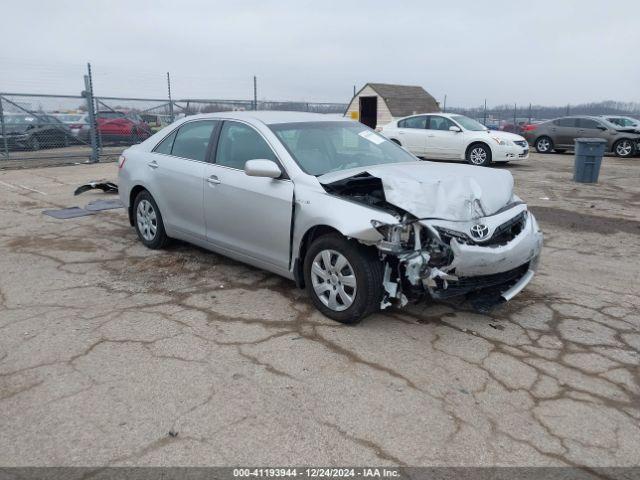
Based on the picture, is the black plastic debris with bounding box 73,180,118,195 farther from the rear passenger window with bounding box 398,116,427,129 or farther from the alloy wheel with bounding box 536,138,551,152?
the alloy wheel with bounding box 536,138,551,152

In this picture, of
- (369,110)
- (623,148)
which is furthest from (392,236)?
(369,110)

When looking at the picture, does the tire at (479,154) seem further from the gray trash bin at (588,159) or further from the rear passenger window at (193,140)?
the rear passenger window at (193,140)

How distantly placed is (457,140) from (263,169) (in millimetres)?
11509

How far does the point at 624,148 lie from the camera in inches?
712

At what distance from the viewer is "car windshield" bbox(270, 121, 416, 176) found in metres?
4.65

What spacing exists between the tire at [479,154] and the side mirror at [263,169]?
11.2 metres

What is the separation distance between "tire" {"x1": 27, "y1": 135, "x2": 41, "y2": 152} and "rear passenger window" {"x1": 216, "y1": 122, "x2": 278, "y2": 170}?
13.5 m

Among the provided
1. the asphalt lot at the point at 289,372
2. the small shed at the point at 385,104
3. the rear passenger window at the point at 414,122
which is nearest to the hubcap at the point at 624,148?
the rear passenger window at the point at 414,122

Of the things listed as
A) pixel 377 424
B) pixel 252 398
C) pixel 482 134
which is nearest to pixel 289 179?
pixel 252 398

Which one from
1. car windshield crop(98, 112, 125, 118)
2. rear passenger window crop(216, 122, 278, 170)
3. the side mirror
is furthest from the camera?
car windshield crop(98, 112, 125, 118)

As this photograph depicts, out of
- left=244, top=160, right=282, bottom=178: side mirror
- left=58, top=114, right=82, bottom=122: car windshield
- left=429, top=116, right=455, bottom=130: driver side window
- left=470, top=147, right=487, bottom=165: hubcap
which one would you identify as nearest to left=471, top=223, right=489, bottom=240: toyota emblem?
left=244, top=160, right=282, bottom=178: side mirror

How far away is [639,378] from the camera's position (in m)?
3.46

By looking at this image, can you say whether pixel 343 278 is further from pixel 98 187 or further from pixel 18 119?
pixel 18 119

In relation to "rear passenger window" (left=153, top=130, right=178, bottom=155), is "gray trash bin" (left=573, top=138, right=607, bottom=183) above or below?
below
